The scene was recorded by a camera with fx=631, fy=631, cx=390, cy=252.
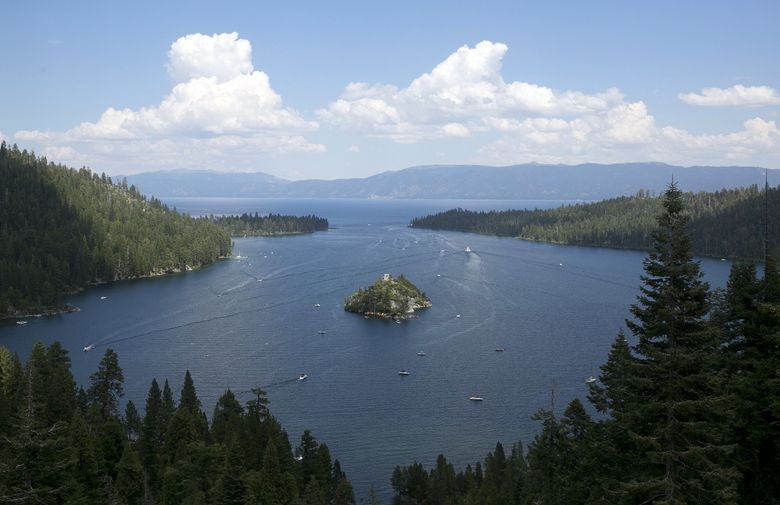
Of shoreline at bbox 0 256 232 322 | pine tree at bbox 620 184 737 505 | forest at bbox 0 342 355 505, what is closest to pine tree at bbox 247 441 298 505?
forest at bbox 0 342 355 505

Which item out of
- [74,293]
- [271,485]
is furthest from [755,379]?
[74,293]

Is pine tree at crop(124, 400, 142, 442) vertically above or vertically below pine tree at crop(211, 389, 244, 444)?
below

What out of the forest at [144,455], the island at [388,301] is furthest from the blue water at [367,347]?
the forest at [144,455]

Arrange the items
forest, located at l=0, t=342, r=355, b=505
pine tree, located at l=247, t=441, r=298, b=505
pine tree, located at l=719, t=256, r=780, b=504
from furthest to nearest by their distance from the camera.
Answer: pine tree, located at l=247, t=441, r=298, b=505 → forest, located at l=0, t=342, r=355, b=505 → pine tree, located at l=719, t=256, r=780, b=504

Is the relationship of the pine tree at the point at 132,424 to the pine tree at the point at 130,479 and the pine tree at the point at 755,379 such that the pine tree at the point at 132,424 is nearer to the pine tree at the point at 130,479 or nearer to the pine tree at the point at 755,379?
the pine tree at the point at 130,479

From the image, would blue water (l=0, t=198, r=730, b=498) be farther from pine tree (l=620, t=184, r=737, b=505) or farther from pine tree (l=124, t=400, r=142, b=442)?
pine tree (l=620, t=184, r=737, b=505)

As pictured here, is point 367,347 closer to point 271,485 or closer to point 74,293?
point 271,485
